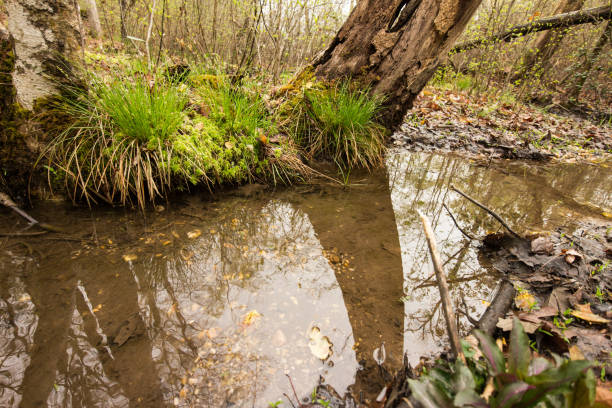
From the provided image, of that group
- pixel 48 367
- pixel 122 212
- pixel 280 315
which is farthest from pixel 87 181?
pixel 280 315

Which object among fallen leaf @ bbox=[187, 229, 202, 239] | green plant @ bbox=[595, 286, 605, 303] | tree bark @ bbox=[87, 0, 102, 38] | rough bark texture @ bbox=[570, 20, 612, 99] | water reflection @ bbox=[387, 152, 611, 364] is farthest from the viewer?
tree bark @ bbox=[87, 0, 102, 38]

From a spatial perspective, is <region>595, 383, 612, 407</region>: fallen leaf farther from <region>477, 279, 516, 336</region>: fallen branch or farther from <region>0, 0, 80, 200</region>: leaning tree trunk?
<region>0, 0, 80, 200</region>: leaning tree trunk

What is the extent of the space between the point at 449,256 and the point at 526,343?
131cm

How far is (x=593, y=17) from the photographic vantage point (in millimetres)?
6652

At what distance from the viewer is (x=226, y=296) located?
1.69 metres

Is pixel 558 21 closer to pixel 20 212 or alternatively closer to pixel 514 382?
pixel 514 382

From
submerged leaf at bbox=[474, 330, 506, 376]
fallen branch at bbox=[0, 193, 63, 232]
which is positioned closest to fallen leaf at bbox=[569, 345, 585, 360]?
submerged leaf at bbox=[474, 330, 506, 376]

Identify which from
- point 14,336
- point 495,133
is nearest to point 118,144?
point 14,336

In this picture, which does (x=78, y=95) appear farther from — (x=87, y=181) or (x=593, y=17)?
(x=593, y=17)

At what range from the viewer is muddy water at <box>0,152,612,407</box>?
4.02 ft

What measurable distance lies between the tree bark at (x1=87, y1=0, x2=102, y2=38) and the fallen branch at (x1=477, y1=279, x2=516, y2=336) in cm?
1086

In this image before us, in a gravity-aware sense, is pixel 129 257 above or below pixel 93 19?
below

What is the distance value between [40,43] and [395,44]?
136 inches

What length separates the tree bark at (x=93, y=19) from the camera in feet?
27.0
